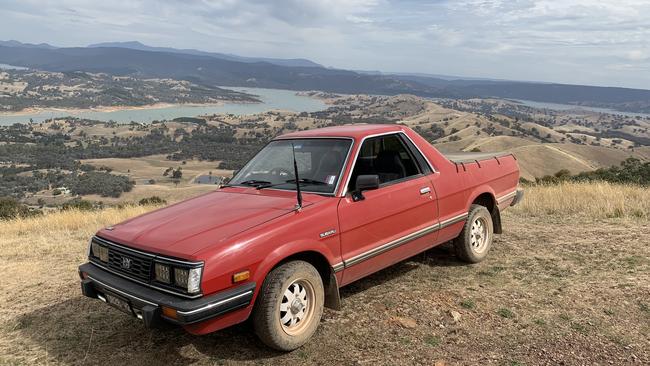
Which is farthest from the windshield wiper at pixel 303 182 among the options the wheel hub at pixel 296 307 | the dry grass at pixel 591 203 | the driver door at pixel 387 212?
the dry grass at pixel 591 203

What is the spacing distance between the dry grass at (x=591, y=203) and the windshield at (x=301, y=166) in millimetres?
5869

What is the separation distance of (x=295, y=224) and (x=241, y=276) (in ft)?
1.99

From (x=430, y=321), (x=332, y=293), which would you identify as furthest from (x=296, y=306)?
(x=430, y=321)

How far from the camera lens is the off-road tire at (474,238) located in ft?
17.9

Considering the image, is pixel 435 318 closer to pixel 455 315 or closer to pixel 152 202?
pixel 455 315

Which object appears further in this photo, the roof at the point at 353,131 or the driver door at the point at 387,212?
the roof at the point at 353,131

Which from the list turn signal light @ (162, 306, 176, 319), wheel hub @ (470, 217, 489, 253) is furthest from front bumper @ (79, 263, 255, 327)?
wheel hub @ (470, 217, 489, 253)

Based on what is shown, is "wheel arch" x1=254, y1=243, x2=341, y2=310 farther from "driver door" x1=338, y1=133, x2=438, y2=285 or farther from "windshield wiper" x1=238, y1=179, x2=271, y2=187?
"windshield wiper" x1=238, y1=179, x2=271, y2=187

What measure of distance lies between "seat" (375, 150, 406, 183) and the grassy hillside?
1194 millimetres

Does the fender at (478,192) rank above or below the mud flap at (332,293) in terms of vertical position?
above

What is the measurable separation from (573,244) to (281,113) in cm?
17076

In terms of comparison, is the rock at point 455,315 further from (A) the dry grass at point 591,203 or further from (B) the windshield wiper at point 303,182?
(A) the dry grass at point 591,203

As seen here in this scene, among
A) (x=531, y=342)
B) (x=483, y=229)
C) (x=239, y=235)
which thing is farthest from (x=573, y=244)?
(x=239, y=235)

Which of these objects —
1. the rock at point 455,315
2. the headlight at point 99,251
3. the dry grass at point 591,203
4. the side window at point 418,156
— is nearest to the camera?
the headlight at point 99,251
